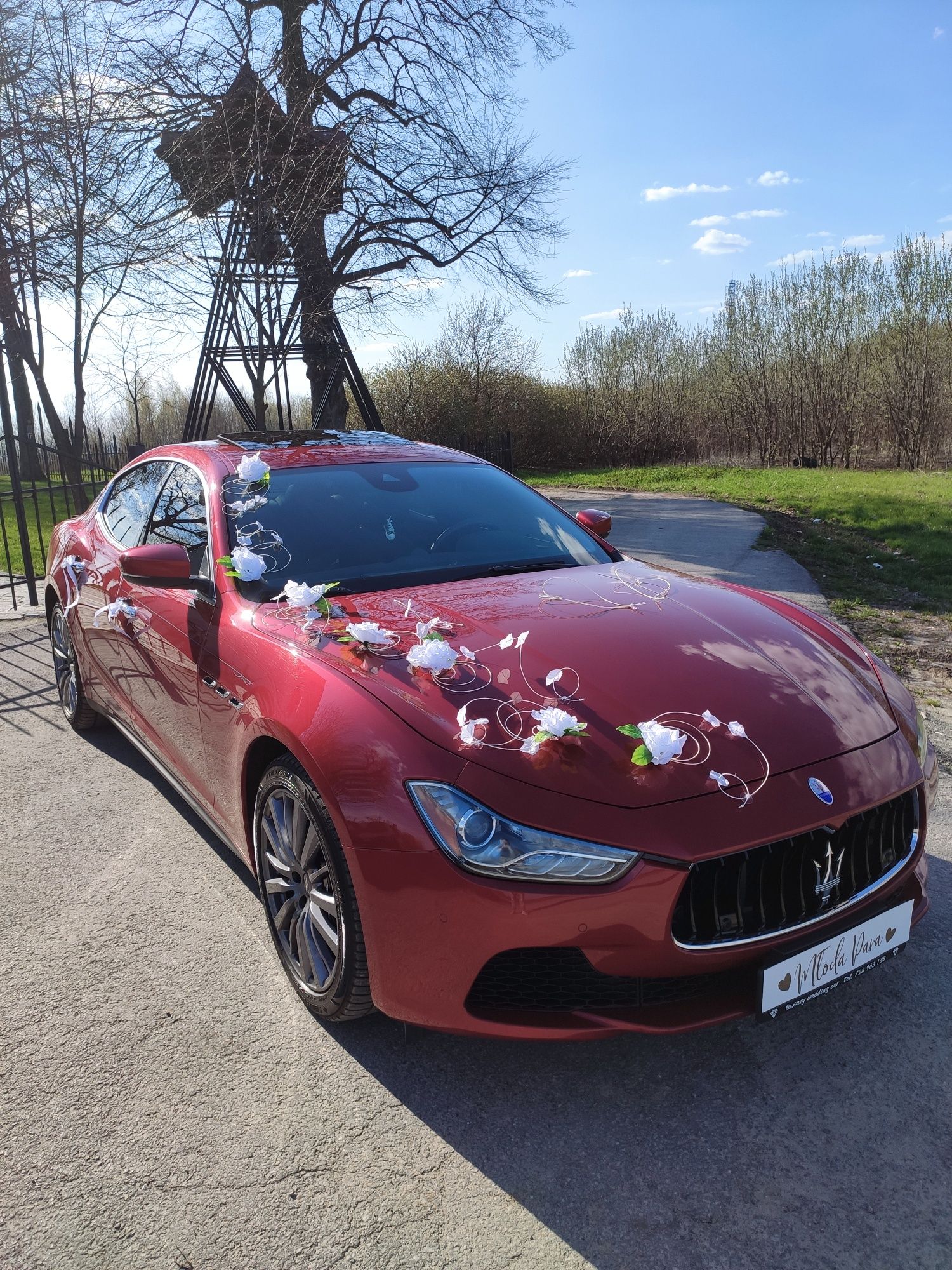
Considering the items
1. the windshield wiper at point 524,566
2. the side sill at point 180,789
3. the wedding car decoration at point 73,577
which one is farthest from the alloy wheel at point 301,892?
the wedding car decoration at point 73,577

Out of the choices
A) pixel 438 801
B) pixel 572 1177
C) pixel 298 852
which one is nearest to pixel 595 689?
pixel 438 801

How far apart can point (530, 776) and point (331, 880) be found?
63 centimetres

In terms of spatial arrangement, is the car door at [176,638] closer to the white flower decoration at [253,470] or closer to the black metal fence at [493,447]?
the white flower decoration at [253,470]

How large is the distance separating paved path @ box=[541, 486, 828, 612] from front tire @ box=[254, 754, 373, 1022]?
393 cm

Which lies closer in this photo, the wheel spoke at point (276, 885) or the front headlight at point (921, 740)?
the front headlight at point (921, 740)

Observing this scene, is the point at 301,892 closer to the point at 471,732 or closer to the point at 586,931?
the point at 471,732

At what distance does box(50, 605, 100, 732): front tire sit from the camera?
4762mm

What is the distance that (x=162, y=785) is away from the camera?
4.16 m

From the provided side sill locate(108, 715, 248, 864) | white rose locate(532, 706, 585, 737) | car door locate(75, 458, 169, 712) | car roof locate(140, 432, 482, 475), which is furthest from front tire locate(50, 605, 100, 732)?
white rose locate(532, 706, 585, 737)

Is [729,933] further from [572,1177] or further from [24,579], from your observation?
[24,579]

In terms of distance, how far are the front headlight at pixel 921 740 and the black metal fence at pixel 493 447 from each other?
18504mm

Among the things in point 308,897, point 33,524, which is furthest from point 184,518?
point 33,524

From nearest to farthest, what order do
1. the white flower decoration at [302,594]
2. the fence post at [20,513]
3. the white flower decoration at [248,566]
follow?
1. the white flower decoration at [302,594]
2. the white flower decoration at [248,566]
3. the fence post at [20,513]

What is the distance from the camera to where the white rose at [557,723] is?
202cm
